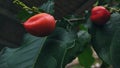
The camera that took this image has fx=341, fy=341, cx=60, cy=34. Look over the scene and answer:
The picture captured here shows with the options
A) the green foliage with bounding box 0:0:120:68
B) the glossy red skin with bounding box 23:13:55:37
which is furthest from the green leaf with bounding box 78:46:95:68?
A: the glossy red skin with bounding box 23:13:55:37

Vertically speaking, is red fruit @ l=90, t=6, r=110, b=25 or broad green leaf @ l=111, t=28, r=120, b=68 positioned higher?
red fruit @ l=90, t=6, r=110, b=25

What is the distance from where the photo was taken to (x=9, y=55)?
85 cm

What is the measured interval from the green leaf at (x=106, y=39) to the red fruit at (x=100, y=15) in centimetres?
2

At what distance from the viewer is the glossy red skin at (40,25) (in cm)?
76

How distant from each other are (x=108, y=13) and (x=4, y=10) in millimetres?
1451

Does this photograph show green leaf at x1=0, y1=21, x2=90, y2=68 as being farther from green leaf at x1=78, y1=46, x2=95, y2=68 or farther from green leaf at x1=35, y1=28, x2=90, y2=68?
green leaf at x1=78, y1=46, x2=95, y2=68

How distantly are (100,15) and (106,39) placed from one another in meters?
0.06

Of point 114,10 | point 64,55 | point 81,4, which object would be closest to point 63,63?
point 64,55

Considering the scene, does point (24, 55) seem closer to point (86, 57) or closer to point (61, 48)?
point (61, 48)

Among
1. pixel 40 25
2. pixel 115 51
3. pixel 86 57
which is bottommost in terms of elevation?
pixel 86 57

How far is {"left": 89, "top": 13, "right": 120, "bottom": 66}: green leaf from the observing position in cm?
82

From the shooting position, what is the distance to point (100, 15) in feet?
2.78

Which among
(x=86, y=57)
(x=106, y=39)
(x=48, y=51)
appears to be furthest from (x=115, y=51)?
(x=86, y=57)

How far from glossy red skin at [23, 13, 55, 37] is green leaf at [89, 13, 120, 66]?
14 cm
